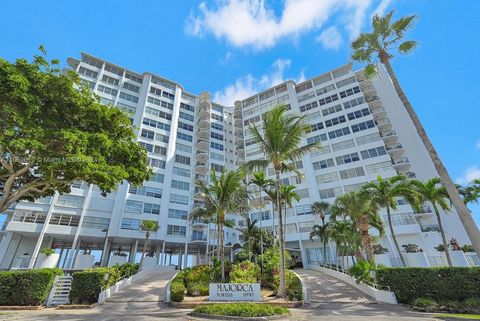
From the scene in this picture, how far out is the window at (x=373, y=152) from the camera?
44.3 m

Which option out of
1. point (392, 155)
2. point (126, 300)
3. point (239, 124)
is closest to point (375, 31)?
point (126, 300)

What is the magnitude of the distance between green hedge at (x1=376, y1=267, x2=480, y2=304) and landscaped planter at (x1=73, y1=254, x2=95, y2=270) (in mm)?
35911

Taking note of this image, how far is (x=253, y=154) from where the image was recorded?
5631cm

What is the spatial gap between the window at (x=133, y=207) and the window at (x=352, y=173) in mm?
36231

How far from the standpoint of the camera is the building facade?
3722cm

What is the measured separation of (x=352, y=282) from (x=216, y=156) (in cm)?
4166

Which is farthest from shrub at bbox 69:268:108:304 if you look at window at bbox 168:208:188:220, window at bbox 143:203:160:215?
window at bbox 168:208:188:220

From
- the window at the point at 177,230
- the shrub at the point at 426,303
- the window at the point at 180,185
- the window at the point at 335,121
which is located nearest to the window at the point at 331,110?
the window at the point at 335,121

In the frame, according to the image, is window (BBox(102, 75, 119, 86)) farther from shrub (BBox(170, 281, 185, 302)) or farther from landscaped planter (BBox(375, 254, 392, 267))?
landscaped planter (BBox(375, 254, 392, 267))

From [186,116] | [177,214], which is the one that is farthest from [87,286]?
[186,116]

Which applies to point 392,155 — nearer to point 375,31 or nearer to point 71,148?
point 375,31

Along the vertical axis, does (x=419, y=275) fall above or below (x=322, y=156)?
below

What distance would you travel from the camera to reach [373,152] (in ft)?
148

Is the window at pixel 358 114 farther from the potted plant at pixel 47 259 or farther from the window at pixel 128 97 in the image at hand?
the potted plant at pixel 47 259
